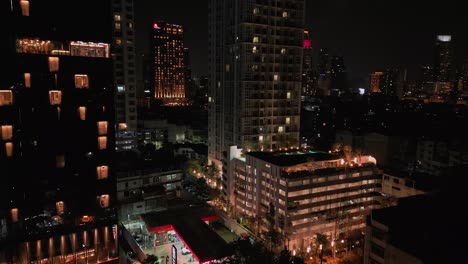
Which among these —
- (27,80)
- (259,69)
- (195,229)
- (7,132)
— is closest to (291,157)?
(195,229)

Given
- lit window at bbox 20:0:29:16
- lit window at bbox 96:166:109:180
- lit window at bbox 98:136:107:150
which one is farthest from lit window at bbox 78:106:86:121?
lit window at bbox 20:0:29:16

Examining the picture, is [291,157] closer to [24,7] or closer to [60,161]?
[60,161]

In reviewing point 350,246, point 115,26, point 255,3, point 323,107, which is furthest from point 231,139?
point 323,107

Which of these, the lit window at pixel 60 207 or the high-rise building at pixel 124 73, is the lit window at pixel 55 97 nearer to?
the lit window at pixel 60 207

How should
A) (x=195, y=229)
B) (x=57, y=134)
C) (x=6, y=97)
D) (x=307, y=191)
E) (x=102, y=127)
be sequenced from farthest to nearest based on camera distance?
(x=307, y=191) → (x=195, y=229) → (x=102, y=127) → (x=57, y=134) → (x=6, y=97)

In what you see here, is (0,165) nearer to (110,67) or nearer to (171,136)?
(110,67)

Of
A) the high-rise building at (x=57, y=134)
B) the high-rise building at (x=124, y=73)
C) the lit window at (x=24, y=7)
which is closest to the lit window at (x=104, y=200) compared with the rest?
the high-rise building at (x=57, y=134)
